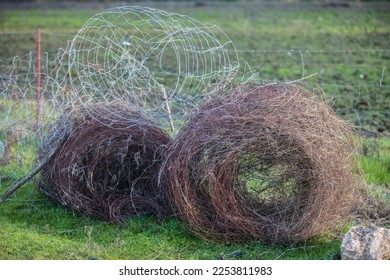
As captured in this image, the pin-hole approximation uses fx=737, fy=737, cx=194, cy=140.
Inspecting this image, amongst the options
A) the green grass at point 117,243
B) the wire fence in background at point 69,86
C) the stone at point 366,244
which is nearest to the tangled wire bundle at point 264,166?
the green grass at point 117,243

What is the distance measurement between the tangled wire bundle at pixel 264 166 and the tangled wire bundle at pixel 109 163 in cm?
56

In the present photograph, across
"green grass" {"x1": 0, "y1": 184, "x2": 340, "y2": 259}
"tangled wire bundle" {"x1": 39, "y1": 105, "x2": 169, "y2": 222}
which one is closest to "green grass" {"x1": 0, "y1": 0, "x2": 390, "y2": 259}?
"green grass" {"x1": 0, "y1": 184, "x2": 340, "y2": 259}

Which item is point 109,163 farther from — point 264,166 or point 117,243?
point 264,166

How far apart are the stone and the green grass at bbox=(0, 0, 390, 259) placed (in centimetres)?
33

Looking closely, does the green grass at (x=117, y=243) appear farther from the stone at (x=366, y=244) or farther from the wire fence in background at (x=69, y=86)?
the wire fence in background at (x=69, y=86)

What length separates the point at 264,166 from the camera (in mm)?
6523

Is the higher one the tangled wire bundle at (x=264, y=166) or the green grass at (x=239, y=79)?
the tangled wire bundle at (x=264, y=166)

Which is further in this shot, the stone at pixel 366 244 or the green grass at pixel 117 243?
the green grass at pixel 117 243

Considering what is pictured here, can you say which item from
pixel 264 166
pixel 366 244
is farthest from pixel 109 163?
pixel 366 244

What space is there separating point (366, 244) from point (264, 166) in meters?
1.19

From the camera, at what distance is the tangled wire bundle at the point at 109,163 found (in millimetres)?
7066

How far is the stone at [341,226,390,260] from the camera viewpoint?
18.9ft

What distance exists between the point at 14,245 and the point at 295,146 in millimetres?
2538

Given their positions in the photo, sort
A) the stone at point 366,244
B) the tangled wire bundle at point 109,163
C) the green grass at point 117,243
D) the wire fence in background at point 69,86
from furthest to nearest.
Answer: the wire fence in background at point 69,86 < the tangled wire bundle at point 109,163 < the green grass at point 117,243 < the stone at point 366,244
